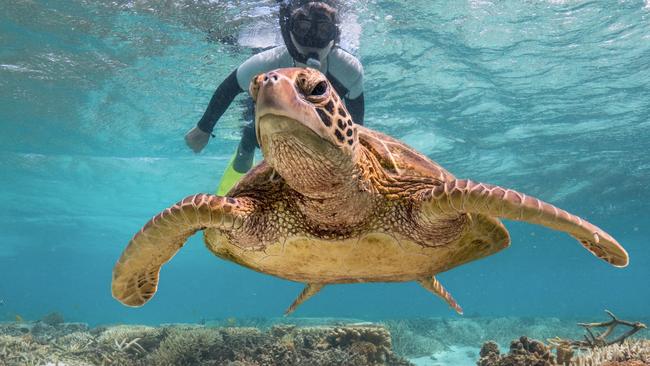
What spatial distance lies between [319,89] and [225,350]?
563cm

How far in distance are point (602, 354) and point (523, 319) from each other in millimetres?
20821

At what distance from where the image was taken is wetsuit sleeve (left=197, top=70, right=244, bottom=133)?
7.10m

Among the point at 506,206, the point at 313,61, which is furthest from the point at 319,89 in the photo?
the point at 313,61

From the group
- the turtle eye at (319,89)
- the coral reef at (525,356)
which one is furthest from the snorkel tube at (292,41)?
the coral reef at (525,356)

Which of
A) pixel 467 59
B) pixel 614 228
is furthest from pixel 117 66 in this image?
pixel 614 228

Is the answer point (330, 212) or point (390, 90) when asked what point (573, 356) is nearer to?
point (330, 212)

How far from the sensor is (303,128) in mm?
2057

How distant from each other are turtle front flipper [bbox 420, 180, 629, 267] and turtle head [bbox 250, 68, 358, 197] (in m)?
0.71

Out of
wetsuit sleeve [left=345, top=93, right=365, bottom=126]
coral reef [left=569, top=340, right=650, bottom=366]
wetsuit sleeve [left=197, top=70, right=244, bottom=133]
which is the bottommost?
wetsuit sleeve [left=197, top=70, right=244, bottom=133]

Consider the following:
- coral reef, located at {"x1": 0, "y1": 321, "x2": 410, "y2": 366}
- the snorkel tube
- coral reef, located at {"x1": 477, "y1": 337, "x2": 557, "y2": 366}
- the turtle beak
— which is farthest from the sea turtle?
the snorkel tube

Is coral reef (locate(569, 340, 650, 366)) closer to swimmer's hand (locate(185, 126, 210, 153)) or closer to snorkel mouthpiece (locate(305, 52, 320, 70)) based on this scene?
snorkel mouthpiece (locate(305, 52, 320, 70))

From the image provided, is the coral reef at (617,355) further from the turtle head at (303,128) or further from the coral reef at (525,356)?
the turtle head at (303,128)

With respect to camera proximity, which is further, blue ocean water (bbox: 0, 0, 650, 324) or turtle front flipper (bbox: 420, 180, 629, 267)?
blue ocean water (bbox: 0, 0, 650, 324)

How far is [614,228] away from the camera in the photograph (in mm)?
36188
